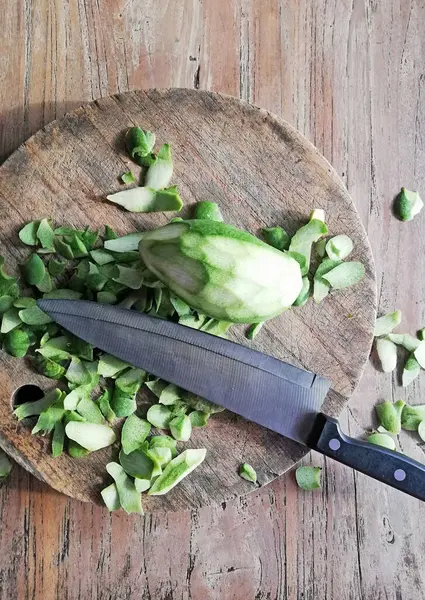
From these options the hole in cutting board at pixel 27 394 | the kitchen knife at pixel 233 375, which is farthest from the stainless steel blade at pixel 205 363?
the hole in cutting board at pixel 27 394

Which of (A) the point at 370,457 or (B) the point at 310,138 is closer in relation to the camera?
(A) the point at 370,457

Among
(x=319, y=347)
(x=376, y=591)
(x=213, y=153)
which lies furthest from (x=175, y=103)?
(x=376, y=591)

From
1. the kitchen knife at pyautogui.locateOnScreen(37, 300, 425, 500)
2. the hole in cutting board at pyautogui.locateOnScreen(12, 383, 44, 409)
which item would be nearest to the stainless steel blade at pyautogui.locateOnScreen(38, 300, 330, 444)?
the kitchen knife at pyautogui.locateOnScreen(37, 300, 425, 500)

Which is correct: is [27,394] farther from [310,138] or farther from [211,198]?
[310,138]

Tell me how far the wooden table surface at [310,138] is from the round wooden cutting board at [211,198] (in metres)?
0.14

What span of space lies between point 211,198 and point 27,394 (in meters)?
0.50

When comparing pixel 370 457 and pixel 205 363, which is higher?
pixel 205 363

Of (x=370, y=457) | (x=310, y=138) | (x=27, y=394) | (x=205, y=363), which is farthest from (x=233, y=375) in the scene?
(x=310, y=138)

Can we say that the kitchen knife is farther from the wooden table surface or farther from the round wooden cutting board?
the wooden table surface

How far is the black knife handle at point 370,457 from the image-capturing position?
116 cm

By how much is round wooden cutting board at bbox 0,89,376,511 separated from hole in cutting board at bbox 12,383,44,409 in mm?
27

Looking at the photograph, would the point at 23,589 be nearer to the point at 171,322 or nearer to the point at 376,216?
the point at 171,322

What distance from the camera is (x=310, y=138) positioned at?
138 cm

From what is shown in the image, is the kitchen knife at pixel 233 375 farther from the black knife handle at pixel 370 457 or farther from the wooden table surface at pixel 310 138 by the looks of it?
the wooden table surface at pixel 310 138
